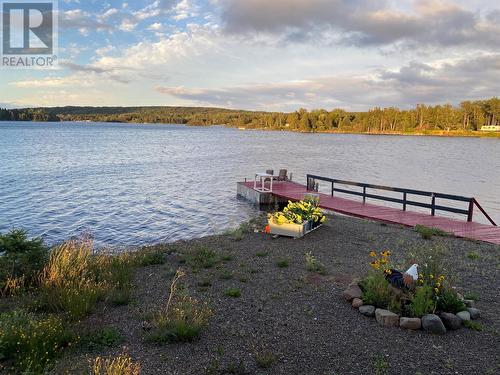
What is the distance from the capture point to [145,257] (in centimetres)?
1094

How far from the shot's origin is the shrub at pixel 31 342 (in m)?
5.27

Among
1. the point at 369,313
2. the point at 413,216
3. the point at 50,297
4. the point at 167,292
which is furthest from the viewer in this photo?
the point at 413,216

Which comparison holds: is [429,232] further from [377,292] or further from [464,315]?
[377,292]

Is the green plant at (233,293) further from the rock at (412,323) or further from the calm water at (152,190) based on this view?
the calm water at (152,190)

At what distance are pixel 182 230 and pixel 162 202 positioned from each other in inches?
296

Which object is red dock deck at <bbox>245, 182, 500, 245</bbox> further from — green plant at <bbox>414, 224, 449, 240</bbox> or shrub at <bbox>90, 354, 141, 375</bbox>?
shrub at <bbox>90, 354, 141, 375</bbox>

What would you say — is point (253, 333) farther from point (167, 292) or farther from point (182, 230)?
point (182, 230)

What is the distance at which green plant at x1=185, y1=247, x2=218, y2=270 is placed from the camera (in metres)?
10.3

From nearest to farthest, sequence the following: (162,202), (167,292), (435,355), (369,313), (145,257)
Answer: (435,355)
(369,313)
(167,292)
(145,257)
(162,202)

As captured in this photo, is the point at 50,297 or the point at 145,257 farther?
the point at 145,257

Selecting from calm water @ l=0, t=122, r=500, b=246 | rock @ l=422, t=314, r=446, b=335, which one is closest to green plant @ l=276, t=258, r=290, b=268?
rock @ l=422, t=314, r=446, b=335

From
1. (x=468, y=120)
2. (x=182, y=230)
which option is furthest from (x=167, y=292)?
(x=468, y=120)

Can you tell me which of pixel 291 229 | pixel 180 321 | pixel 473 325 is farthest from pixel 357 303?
pixel 291 229

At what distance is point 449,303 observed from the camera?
6.98 meters
